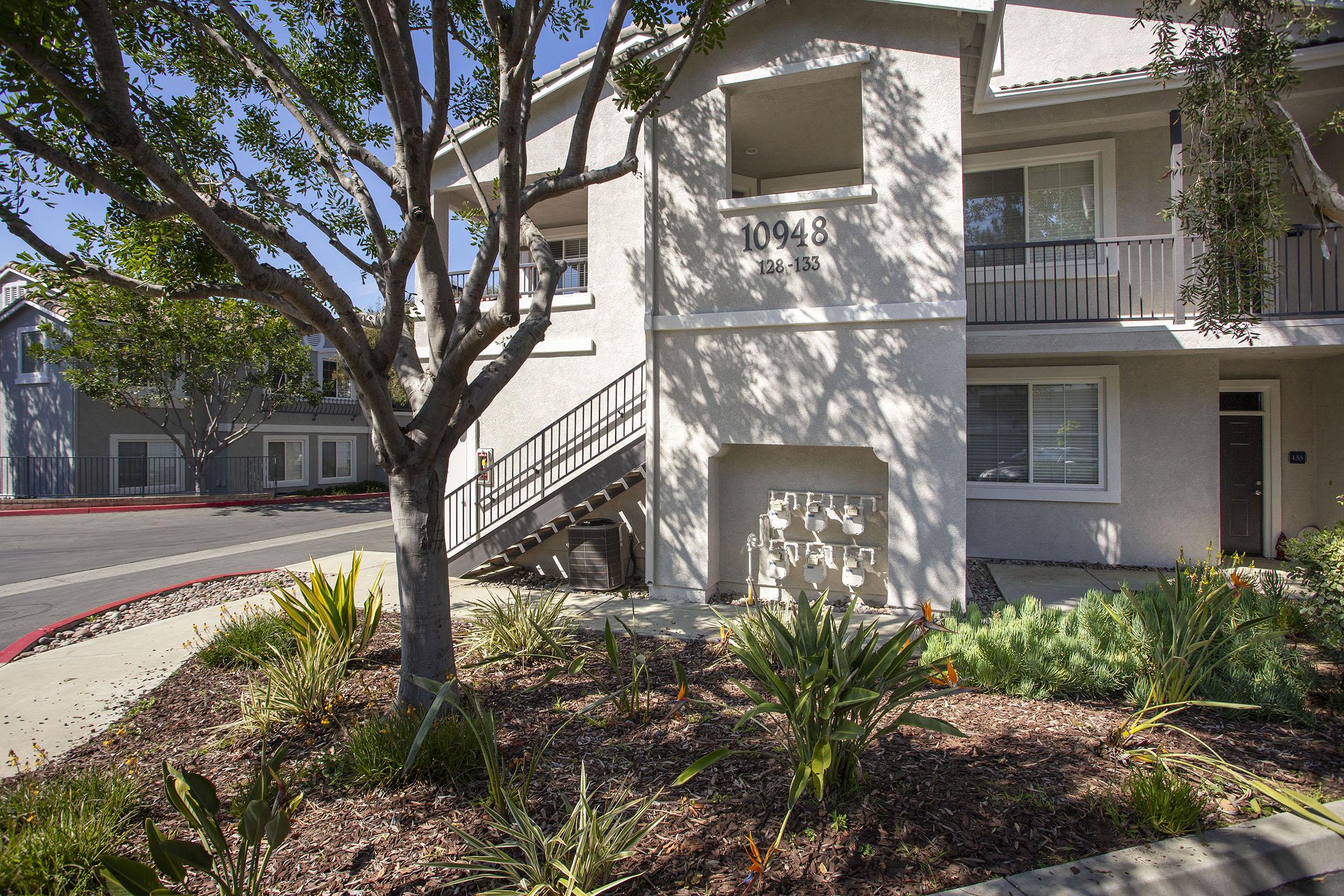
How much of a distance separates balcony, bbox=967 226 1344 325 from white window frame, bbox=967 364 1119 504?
0.80 metres

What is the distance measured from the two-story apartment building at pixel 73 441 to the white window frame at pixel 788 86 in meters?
16.3

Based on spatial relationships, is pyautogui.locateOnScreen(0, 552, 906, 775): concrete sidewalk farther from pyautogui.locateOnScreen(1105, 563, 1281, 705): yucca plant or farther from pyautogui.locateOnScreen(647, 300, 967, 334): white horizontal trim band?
pyautogui.locateOnScreen(647, 300, 967, 334): white horizontal trim band

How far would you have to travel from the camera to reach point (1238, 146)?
5.77 meters

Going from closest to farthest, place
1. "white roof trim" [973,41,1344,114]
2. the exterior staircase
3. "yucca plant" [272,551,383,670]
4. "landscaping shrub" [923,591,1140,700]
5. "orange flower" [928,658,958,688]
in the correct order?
1. "orange flower" [928,658,958,688]
2. "landscaping shrub" [923,591,1140,700]
3. "yucca plant" [272,551,383,670]
4. "white roof trim" [973,41,1344,114]
5. the exterior staircase

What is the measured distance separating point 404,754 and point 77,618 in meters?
6.65

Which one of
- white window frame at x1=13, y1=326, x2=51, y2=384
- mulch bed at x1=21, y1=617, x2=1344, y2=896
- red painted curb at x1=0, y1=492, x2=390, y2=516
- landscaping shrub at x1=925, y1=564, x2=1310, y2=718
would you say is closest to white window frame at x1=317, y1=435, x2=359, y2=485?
red painted curb at x1=0, y1=492, x2=390, y2=516

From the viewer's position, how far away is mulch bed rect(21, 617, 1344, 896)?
309 centimetres

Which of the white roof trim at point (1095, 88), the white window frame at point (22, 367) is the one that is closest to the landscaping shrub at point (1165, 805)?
the white roof trim at point (1095, 88)

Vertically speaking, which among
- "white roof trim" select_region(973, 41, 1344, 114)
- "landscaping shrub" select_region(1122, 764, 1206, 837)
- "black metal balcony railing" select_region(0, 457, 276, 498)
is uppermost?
"white roof trim" select_region(973, 41, 1344, 114)

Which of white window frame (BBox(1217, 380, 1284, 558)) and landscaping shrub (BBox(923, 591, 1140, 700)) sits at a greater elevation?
white window frame (BBox(1217, 380, 1284, 558))

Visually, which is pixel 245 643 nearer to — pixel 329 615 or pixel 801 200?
pixel 329 615

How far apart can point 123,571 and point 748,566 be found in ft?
34.9

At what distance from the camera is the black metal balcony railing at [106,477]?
68.6 ft

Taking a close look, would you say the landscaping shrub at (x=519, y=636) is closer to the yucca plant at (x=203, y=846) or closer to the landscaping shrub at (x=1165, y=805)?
the yucca plant at (x=203, y=846)
